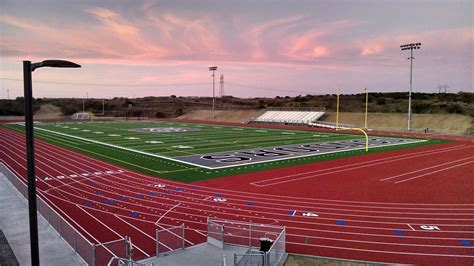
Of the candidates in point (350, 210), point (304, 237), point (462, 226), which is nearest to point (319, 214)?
point (350, 210)

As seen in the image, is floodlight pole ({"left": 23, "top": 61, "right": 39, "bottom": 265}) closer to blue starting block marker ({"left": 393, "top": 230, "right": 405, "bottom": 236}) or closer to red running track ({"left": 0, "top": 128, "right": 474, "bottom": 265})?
red running track ({"left": 0, "top": 128, "right": 474, "bottom": 265})

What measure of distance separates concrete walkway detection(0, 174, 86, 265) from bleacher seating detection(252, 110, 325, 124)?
49.5 meters

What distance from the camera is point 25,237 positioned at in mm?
11070

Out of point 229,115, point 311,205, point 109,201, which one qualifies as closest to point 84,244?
point 109,201

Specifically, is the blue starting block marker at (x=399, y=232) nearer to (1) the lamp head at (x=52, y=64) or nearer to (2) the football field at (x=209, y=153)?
(2) the football field at (x=209, y=153)

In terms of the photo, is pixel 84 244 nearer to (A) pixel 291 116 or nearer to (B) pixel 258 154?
(B) pixel 258 154

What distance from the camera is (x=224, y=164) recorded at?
22906 mm

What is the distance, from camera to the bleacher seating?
6128cm

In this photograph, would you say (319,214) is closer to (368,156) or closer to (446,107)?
(368,156)

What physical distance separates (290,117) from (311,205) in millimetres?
51113

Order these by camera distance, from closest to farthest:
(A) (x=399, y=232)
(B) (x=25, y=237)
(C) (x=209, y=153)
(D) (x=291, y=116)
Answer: (B) (x=25, y=237)
(A) (x=399, y=232)
(C) (x=209, y=153)
(D) (x=291, y=116)

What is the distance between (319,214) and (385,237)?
2591mm

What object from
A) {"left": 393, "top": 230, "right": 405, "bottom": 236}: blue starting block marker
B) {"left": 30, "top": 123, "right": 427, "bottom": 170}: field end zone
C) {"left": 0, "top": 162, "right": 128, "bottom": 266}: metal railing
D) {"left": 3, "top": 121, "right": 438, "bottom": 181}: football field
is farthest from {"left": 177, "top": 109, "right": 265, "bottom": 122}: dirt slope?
{"left": 0, "top": 162, "right": 128, "bottom": 266}: metal railing

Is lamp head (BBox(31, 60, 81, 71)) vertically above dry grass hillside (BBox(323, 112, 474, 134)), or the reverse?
lamp head (BBox(31, 60, 81, 71))
